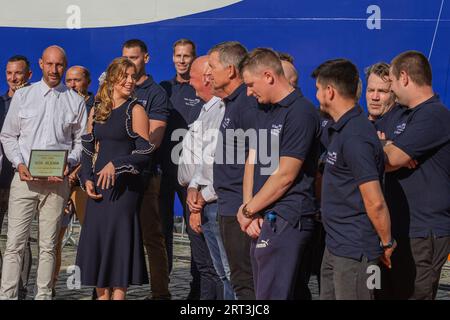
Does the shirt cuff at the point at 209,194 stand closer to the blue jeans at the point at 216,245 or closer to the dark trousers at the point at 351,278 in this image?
the blue jeans at the point at 216,245

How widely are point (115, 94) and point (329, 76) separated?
1886mm

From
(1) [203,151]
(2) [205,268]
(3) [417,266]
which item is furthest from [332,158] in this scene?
(2) [205,268]

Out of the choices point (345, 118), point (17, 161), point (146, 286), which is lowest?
point (146, 286)

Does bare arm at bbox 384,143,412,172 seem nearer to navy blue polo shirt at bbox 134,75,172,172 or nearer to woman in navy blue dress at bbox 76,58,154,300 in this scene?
woman in navy blue dress at bbox 76,58,154,300

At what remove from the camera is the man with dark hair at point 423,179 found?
4.46m

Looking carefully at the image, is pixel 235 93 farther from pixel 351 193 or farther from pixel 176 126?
pixel 176 126

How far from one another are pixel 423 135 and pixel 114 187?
213 centimetres

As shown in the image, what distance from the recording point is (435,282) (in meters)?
4.55

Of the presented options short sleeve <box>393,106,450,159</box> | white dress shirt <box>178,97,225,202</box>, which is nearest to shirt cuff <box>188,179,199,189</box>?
white dress shirt <box>178,97,225,202</box>

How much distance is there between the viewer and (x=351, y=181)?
4117 mm

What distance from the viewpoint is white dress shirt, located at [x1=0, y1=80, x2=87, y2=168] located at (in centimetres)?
621

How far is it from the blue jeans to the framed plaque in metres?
1.21
